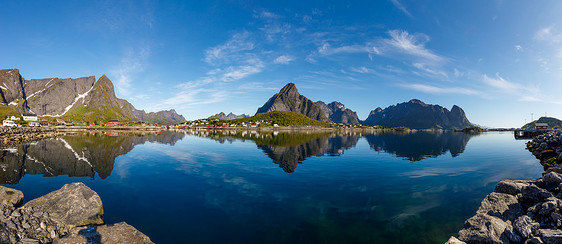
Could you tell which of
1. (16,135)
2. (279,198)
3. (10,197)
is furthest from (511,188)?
(16,135)

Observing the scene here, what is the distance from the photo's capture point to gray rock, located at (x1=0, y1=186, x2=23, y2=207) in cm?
1485

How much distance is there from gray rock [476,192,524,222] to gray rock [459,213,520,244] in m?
2.24

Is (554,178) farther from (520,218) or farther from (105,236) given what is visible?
(105,236)

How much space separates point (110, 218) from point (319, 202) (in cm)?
1464

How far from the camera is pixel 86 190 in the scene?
1516 centimetres

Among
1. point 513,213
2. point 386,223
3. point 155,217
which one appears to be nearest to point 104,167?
point 155,217

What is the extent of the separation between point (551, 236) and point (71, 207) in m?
24.5

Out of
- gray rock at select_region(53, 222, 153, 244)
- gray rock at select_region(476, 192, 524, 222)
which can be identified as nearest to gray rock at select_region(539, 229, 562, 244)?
gray rock at select_region(476, 192, 524, 222)

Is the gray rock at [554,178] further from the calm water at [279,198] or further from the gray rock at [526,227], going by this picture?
the gray rock at [526,227]

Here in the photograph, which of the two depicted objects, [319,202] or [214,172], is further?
[214,172]

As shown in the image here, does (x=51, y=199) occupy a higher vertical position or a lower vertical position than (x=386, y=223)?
higher

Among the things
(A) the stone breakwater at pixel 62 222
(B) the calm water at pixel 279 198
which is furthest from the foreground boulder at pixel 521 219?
(A) the stone breakwater at pixel 62 222

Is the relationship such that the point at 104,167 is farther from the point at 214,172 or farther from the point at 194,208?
the point at 194,208

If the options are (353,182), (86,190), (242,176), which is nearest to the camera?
(86,190)
